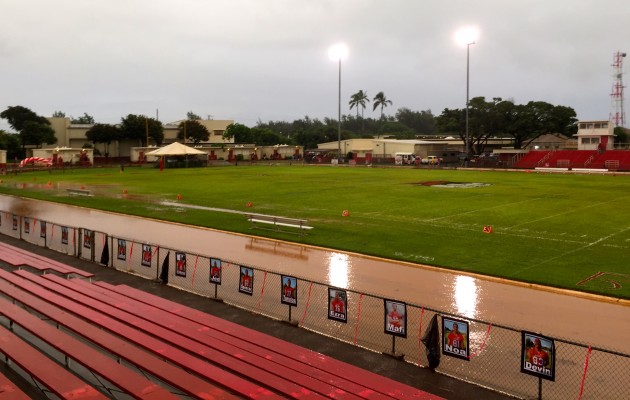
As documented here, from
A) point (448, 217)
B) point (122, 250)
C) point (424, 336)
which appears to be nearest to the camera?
point (424, 336)

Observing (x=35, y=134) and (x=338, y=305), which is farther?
(x=35, y=134)

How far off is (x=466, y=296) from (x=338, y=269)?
4.58m

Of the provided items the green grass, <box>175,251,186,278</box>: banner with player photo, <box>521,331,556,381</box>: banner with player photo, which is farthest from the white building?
<box>521,331,556,381</box>: banner with player photo

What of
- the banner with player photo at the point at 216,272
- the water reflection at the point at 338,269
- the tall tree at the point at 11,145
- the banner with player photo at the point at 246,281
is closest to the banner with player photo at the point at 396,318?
the banner with player photo at the point at 246,281

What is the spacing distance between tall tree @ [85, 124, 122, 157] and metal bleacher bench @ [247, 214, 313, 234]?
9634 cm

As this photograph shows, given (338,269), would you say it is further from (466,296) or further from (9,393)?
(9,393)

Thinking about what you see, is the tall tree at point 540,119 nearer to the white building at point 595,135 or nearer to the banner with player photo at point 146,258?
the white building at point 595,135

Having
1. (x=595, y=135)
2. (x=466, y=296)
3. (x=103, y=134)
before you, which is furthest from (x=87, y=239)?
(x=103, y=134)

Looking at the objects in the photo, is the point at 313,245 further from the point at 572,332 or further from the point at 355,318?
the point at 572,332

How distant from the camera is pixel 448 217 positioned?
28.6m

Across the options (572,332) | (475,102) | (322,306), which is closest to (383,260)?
(322,306)

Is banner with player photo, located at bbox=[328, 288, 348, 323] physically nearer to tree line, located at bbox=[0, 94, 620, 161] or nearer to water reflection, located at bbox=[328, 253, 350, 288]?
water reflection, located at bbox=[328, 253, 350, 288]

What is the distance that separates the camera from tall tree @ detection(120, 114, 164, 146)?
11550 cm

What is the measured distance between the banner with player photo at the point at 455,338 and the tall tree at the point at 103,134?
373ft
